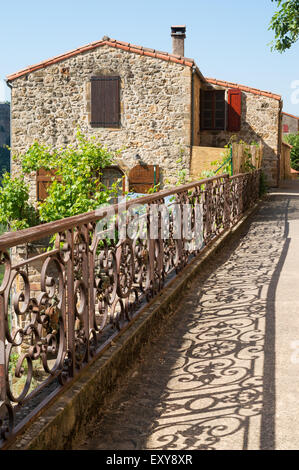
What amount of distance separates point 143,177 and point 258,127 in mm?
5490

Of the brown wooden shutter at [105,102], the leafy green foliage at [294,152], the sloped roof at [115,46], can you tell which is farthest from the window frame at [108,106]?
the leafy green foliage at [294,152]

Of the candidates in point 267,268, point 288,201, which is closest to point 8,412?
point 267,268

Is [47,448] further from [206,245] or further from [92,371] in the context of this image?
Answer: [206,245]

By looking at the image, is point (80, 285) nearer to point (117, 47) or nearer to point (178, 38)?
point (117, 47)

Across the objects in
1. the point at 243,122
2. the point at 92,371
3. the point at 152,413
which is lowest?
the point at 152,413

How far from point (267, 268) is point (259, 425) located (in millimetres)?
4046

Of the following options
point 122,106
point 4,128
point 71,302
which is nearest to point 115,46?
point 122,106

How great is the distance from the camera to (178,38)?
21281mm

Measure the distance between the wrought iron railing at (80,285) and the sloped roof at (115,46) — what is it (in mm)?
12284

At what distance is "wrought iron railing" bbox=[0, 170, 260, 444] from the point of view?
234 centimetres

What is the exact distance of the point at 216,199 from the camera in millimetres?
8398

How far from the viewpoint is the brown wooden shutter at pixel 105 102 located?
18375mm

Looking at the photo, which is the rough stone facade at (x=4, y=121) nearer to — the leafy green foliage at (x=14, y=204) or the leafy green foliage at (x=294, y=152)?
the leafy green foliage at (x=294, y=152)

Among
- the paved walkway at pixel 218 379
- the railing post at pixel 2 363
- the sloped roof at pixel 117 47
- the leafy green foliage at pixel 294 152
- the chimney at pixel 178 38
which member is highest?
the chimney at pixel 178 38
